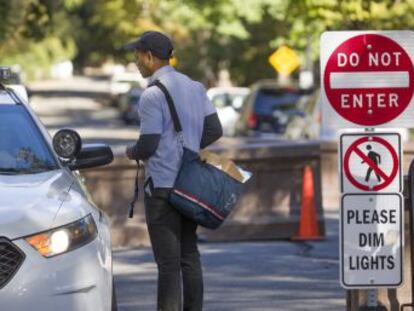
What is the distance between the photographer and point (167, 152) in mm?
8070

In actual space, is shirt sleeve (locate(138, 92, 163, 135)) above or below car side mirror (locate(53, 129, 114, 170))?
above

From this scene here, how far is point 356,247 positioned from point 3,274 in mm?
2018

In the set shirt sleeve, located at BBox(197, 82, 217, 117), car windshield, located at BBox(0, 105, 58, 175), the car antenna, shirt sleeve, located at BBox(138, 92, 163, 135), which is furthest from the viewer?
the car antenna

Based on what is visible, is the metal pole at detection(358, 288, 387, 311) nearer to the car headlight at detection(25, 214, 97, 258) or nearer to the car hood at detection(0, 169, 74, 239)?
the car headlight at detection(25, 214, 97, 258)

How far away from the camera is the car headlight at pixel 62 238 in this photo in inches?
269

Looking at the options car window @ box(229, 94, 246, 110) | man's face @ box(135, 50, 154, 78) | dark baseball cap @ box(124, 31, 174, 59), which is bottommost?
car window @ box(229, 94, 246, 110)

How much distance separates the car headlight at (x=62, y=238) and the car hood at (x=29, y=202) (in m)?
0.04

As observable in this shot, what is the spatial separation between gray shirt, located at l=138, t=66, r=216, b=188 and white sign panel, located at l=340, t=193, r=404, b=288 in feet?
3.82

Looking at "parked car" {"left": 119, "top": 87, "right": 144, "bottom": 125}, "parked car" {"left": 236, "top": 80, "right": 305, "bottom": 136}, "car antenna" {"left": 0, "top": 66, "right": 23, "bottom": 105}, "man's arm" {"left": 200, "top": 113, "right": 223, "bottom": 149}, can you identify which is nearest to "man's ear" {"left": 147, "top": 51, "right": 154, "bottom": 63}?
"man's arm" {"left": 200, "top": 113, "right": 223, "bottom": 149}

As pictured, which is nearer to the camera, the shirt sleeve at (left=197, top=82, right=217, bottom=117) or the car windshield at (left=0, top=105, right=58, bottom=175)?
the car windshield at (left=0, top=105, right=58, bottom=175)

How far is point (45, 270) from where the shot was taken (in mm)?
6766

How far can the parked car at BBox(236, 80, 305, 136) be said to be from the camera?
3044cm

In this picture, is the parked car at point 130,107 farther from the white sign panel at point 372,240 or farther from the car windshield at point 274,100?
the white sign panel at point 372,240

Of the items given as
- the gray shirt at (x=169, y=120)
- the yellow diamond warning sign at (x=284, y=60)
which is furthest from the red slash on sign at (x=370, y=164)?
the yellow diamond warning sign at (x=284, y=60)
